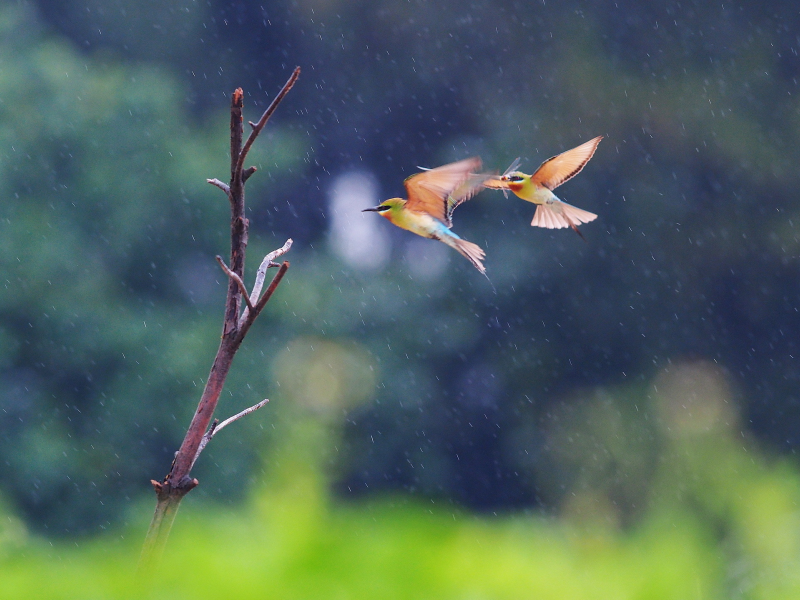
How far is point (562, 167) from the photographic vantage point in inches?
43.5

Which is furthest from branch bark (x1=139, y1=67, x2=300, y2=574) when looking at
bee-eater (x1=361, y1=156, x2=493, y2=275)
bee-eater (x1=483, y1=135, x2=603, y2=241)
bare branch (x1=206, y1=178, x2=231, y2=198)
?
bee-eater (x1=483, y1=135, x2=603, y2=241)

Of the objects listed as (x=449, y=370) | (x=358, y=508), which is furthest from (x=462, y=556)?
(x=449, y=370)

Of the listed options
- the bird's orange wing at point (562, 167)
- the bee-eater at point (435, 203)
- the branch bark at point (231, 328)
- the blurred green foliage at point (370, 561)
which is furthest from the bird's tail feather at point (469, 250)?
the blurred green foliage at point (370, 561)

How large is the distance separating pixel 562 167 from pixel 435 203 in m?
0.16

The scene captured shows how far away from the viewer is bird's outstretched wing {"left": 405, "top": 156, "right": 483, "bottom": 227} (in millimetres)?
1032

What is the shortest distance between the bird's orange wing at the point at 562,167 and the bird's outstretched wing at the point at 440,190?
0.32ft

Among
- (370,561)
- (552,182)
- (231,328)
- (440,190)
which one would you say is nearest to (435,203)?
(440,190)

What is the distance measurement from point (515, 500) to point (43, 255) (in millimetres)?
4749

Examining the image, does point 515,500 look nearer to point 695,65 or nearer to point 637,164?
point 637,164

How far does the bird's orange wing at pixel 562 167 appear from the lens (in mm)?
1079

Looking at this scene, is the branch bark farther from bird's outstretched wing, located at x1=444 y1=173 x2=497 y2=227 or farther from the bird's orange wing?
the bird's orange wing

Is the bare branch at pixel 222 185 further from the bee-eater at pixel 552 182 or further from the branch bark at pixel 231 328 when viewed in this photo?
the bee-eater at pixel 552 182

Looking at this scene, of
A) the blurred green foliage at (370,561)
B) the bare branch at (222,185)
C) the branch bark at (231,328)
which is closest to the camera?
the blurred green foliage at (370,561)

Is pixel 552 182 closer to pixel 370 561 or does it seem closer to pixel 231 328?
pixel 231 328
